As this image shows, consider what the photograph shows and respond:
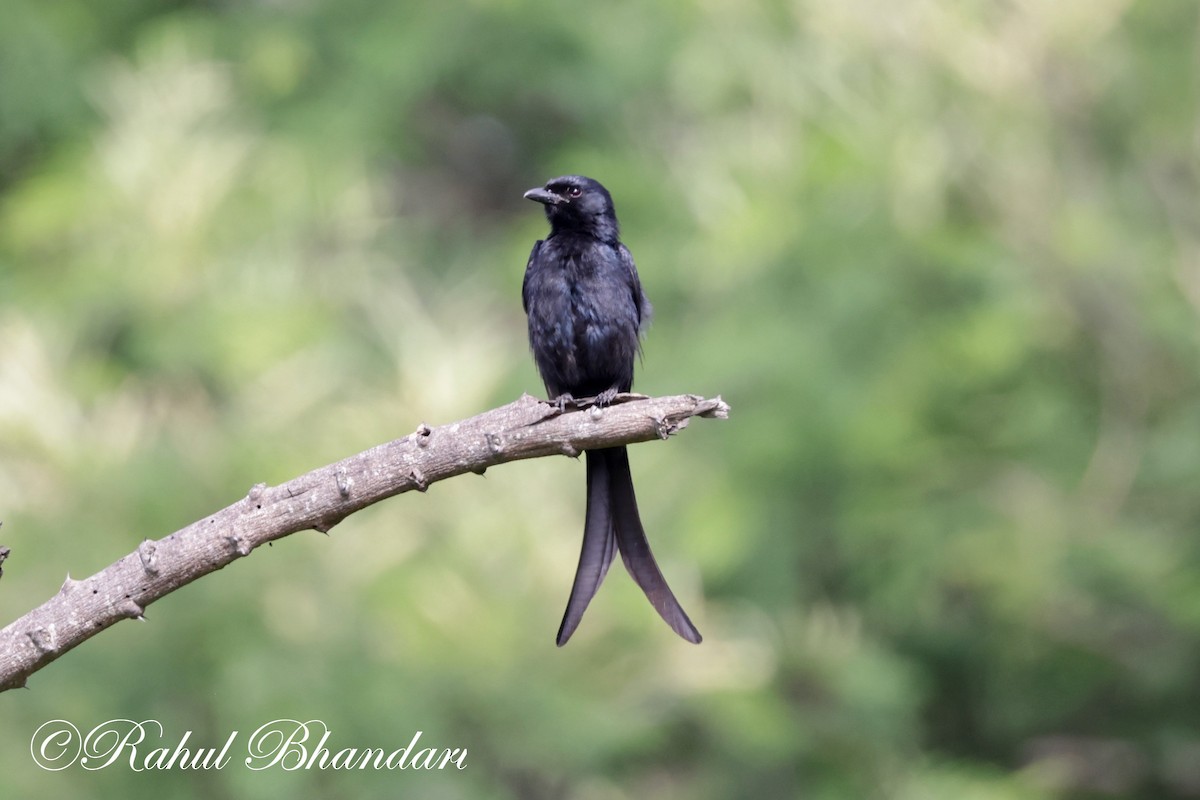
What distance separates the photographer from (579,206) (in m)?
4.52

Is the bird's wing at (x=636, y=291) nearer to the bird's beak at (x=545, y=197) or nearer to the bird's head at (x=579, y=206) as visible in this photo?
the bird's head at (x=579, y=206)

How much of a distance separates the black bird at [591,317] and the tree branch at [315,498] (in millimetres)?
652

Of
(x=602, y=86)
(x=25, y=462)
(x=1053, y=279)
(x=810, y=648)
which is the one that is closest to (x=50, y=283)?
(x=25, y=462)

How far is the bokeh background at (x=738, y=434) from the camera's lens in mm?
6348

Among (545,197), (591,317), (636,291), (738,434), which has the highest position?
(738,434)

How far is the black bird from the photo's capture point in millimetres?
3729

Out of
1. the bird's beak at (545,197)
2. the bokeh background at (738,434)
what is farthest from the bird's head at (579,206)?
the bokeh background at (738,434)

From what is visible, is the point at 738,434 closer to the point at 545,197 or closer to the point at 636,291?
the point at 636,291

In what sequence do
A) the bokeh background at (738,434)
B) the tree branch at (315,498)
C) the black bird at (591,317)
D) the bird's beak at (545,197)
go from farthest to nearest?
the bokeh background at (738,434), the bird's beak at (545,197), the black bird at (591,317), the tree branch at (315,498)

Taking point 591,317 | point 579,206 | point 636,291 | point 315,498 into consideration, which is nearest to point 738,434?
point 636,291

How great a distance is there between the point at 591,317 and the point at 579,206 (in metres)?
Answer: 0.49

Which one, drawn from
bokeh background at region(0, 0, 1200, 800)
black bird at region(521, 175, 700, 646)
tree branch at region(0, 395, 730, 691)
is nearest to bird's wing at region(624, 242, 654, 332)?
black bird at region(521, 175, 700, 646)

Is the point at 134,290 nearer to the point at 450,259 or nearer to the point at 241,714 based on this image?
the point at 241,714

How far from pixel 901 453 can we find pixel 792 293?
1175mm
